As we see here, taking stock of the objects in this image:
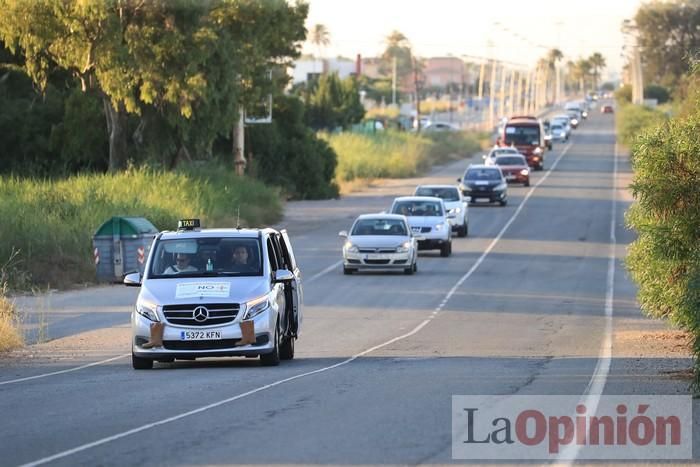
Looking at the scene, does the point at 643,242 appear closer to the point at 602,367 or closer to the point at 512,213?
the point at 602,367

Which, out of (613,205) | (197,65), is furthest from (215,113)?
(613,205)

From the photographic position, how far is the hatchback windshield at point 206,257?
18.4 m

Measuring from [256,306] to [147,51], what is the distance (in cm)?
3060

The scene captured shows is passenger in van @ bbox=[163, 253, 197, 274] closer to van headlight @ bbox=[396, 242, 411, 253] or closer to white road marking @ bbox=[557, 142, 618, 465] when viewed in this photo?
white road marking @ bbox=[557, 142, 618, 465]

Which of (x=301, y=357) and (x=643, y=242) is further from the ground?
(x=643, y=242)

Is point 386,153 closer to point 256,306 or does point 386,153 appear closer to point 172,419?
point 256,306

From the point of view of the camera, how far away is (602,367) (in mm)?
18375

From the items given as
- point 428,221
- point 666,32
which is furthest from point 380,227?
point 666,32

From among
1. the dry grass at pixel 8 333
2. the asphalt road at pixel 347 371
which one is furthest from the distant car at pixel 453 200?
the dry grass at pixel 8 333

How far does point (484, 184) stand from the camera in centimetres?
6066

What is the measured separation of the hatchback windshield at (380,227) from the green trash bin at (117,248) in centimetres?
571

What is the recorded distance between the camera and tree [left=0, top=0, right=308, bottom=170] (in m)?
46.3

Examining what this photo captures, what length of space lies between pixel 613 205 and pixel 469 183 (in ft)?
21.9

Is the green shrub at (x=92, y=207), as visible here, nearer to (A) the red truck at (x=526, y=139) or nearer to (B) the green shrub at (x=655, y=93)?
(A) the red truck at (x=526, y=139)
